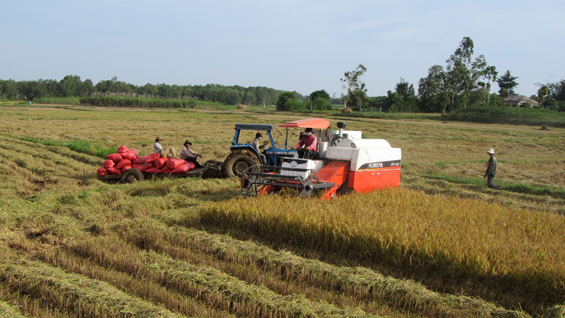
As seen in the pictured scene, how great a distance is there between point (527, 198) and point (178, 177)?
946 centimetres

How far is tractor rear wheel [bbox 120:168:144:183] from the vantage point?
11.0m

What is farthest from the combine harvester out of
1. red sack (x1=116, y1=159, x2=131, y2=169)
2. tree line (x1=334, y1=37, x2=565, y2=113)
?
tree line (x1=334, y1=37, x2=565, y2=113)

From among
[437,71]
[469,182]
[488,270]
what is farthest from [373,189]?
[437,71]

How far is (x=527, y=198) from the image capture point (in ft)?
34.7

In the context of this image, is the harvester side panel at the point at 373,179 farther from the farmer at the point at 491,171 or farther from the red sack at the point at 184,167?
the red sack at the point at 184,167

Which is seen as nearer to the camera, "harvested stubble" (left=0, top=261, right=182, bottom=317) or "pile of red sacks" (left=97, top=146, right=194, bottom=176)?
"harvested stubble" (left=0, top=261, right=182, bottom=317)

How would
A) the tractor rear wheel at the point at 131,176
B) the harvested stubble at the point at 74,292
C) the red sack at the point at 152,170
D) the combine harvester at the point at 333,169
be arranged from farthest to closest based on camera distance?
the red sack at the point at 152,170 < the tractor rear wheel at the point at 131,176 < the combine harvester at the point at 333,169 < the harvested stubble at the point at 74,292

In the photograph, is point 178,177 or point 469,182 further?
point 469,182

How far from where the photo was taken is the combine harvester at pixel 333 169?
26.6 ft

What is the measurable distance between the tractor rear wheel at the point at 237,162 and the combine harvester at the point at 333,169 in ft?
8.06

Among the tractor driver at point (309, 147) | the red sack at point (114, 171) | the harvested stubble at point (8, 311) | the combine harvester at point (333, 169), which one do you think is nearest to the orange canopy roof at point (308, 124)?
the combine harvester at point (333, 169)

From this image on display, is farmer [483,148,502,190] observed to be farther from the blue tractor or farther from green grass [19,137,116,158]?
green grass [19,137,116,158]

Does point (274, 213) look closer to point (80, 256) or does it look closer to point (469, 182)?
point (80, 256)

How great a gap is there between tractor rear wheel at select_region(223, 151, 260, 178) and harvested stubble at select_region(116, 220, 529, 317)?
466cm
